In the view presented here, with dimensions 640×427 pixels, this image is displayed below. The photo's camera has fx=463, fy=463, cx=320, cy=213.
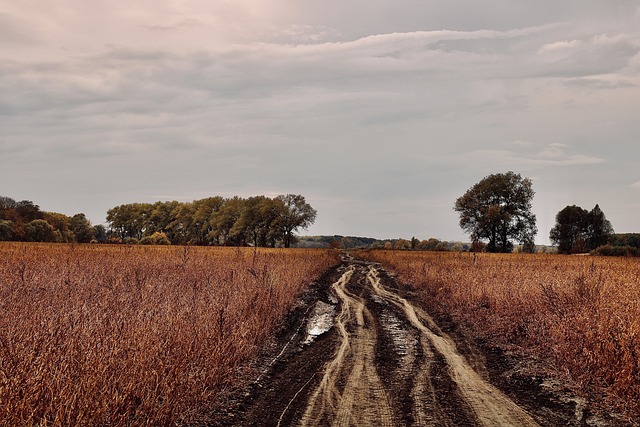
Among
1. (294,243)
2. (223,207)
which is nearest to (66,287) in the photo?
(294,243)

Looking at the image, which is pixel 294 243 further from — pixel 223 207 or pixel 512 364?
pixel 512 364

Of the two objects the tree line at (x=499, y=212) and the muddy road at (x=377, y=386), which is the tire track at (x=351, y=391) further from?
the tree line at (x=499, y=212)

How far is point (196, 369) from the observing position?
667cm

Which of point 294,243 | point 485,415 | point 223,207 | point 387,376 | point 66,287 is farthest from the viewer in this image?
point 223,207

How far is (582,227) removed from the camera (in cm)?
8581

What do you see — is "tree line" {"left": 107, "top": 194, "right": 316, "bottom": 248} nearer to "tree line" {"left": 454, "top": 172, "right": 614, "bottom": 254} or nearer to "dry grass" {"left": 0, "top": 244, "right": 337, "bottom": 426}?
"tree line" {"left": 454, "top": 172, "right": 614, "bottom": 254}

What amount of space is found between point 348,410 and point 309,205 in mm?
85483

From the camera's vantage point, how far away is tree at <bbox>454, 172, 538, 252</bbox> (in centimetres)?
6931

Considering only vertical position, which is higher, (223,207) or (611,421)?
(223,207)

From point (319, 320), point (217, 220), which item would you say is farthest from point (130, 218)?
point (319, 320)

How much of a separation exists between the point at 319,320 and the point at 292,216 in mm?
77308

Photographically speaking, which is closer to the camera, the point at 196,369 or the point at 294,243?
the point at 196,369

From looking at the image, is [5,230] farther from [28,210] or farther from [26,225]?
[28,210]

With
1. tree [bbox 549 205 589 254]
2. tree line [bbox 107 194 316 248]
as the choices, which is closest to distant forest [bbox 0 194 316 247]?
tree line [bbox 107 194 316 248]
